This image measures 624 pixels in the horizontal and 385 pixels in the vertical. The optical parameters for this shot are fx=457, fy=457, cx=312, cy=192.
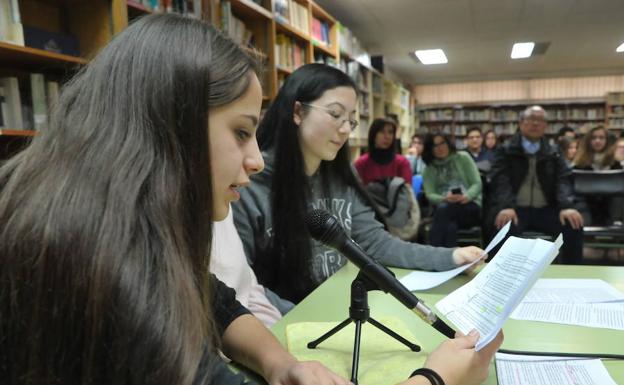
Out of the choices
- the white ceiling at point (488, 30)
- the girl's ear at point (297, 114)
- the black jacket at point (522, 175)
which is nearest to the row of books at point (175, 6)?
the girl's ear at point (297, 114)

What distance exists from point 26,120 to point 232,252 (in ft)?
4.13

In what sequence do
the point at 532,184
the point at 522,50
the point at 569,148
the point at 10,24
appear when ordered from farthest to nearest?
the point at 522,50, the point at 569,148, the point at 532,184, the point at 10,24

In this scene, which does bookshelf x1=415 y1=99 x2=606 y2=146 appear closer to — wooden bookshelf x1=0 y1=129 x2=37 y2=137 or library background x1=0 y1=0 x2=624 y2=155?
library background x1=0 y1=0 x2=624 y2=155

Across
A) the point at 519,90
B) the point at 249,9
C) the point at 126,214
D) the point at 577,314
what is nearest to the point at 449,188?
the point at 249,9

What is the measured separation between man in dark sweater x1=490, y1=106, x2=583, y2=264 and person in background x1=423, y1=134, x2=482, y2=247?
0.25 meters

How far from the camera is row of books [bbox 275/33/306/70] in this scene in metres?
3.47

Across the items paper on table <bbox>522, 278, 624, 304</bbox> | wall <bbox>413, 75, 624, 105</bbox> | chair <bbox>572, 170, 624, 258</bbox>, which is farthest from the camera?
wall <bbox>413, 75, 624, 105</bbox>

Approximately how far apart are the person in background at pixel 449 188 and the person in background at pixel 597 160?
85 centimetres

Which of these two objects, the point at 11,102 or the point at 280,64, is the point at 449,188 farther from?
the point at 11,102

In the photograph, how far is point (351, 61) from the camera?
536cm

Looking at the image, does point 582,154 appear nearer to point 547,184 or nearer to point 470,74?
point 547,184

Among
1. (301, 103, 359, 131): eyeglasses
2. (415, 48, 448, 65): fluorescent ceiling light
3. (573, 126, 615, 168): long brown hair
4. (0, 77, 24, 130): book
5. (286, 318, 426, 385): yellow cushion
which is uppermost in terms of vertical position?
(415, 48, 448, 65): fluorescent ceiling light

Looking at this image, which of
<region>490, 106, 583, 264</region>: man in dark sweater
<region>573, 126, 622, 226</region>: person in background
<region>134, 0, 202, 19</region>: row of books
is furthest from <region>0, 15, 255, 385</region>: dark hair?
<region>573, 126, 622, 226</region>: person in background

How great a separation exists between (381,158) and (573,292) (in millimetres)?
2475
